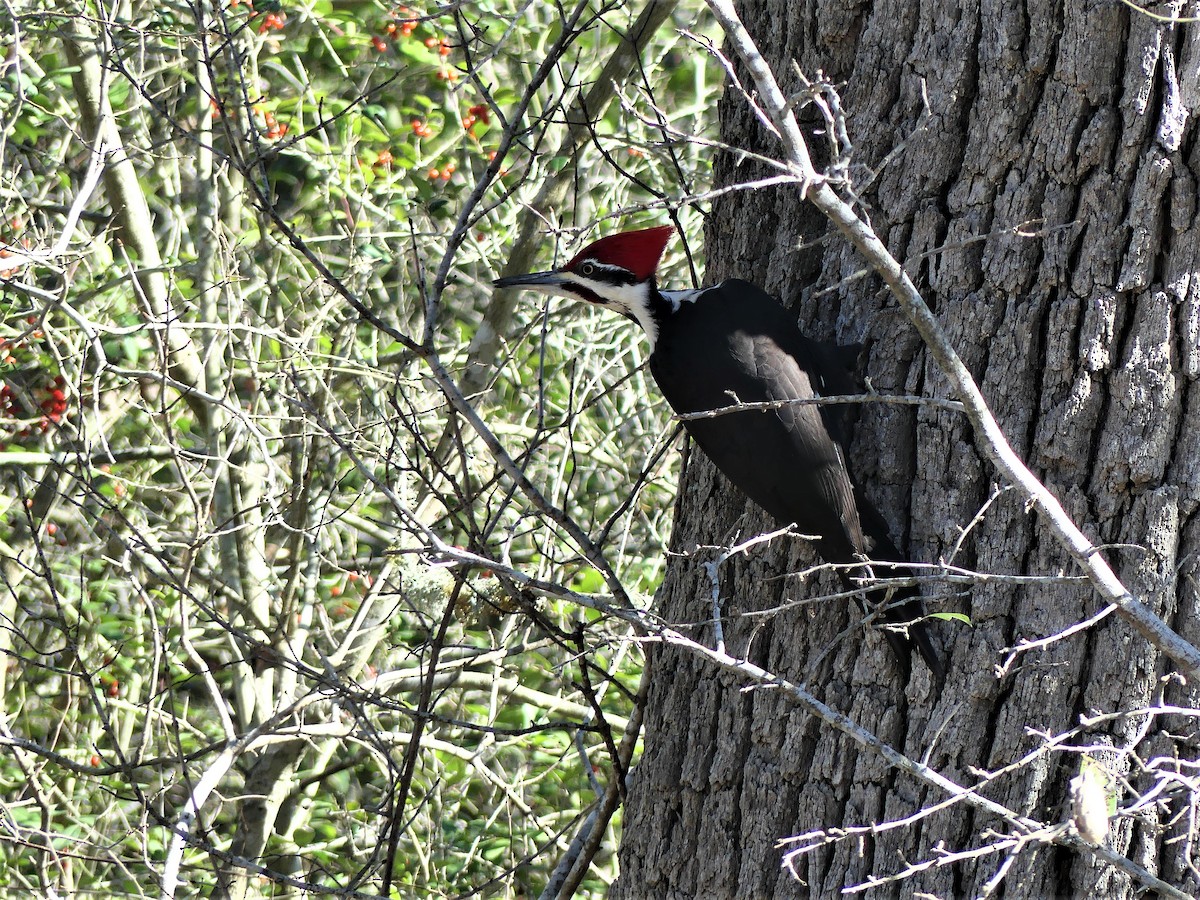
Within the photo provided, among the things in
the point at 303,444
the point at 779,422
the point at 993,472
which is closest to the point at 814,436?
the point at 779,422

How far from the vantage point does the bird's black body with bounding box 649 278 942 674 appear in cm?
205

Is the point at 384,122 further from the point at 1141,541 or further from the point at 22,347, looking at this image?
the point at 1141,541

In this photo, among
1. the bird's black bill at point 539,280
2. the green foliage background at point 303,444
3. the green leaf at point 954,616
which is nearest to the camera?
the green leaf at point 954,616

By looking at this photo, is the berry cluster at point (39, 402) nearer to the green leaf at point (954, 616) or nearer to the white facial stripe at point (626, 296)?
the white facial stripe at point (626, 296)

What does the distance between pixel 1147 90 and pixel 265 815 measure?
124 inches

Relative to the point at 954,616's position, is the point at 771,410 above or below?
above

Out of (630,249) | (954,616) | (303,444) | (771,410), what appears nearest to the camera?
(954,616)

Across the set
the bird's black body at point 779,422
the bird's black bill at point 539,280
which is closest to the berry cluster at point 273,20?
the bird's black bill at point 539,280

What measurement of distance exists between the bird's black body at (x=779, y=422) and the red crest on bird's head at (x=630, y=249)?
244 millimetres

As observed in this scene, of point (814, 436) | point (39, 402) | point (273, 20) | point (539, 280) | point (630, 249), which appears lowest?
point (39, 402)

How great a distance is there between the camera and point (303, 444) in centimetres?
405

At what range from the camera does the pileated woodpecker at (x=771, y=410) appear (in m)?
2.05

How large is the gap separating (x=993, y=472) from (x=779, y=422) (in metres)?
0.42

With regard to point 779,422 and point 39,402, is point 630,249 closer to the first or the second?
point 779,422
